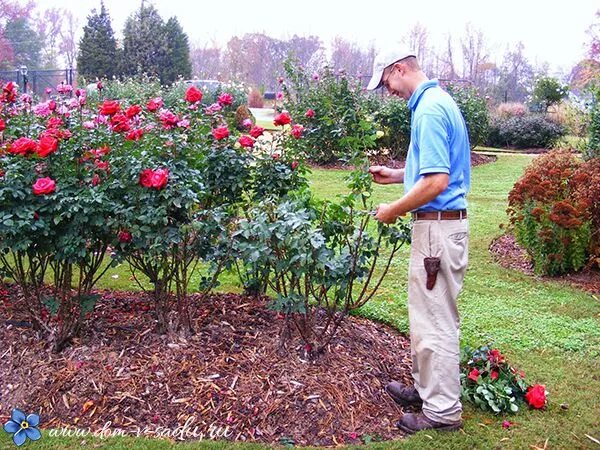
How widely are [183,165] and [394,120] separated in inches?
455

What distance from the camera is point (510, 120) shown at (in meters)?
19.3

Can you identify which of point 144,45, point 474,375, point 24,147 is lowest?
point 474,375

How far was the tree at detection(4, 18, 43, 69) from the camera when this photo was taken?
138 ft

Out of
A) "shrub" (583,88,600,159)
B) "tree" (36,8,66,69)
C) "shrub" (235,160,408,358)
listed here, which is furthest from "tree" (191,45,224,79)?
"shrub" (235,160,408,358)

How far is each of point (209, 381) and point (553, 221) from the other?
3.64 metres

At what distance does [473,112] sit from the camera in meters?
15.9

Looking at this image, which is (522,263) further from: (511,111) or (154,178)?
(511,111)

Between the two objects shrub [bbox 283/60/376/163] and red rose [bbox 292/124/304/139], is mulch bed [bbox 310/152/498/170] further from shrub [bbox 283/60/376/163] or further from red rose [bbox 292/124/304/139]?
red rose [bbox 292/124/304/139]

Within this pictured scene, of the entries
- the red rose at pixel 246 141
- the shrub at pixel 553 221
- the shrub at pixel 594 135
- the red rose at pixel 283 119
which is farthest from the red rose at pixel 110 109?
the shrub at pixel 594 135

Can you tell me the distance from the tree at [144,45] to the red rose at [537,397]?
1074 inches

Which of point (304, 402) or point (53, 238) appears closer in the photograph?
point (304, 402)

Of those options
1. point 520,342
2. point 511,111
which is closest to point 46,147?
point 520,342

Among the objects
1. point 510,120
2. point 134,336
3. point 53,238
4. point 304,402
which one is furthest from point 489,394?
point 510,120

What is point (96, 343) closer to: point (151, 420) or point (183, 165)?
point (151, 420)
